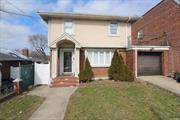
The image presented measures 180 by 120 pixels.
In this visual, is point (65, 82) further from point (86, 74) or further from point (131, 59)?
point (131, 59)

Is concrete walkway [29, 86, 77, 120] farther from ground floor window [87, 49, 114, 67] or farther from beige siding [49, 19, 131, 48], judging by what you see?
beige siding [49, 19, 131, 48]

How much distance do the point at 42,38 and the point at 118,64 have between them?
44792 mm

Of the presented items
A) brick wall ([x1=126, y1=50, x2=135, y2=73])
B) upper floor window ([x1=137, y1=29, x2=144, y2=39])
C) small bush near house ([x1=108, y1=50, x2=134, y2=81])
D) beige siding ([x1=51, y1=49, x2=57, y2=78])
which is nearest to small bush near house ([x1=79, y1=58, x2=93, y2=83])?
small bush near house ([x1=108, y1=50, x2=134, y2=81])

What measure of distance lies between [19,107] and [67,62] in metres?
9.11

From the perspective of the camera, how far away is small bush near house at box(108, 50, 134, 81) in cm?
1669

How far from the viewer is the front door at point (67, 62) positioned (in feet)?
Answer: 61.3

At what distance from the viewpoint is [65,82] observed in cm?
1650

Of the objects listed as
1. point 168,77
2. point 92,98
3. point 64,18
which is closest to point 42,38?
point 64,18

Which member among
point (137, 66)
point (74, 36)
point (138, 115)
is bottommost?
point (138, 115)

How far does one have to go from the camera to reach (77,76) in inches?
678

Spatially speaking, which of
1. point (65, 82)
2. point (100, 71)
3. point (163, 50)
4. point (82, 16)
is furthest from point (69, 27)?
point (163, 50)

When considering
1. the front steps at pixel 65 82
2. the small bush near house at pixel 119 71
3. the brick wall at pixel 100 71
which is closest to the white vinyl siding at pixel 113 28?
the small bush near house at pixel 119 71

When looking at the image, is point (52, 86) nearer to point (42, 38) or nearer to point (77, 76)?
point (77, 76)

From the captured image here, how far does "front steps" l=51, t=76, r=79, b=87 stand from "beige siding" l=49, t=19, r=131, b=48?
3.49 meters
